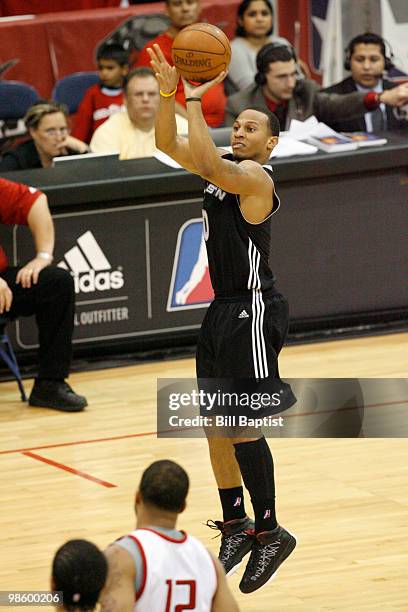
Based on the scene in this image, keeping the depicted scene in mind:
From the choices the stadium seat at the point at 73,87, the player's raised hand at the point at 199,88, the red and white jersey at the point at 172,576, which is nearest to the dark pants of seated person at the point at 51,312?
the player's raised hand at the point at 199,88

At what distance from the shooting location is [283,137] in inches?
399

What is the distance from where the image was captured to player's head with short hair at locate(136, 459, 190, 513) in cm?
366

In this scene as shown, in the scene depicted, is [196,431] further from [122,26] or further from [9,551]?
[122,26]

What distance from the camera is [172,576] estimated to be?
3.53 metres

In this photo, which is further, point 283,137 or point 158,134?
point 283,137

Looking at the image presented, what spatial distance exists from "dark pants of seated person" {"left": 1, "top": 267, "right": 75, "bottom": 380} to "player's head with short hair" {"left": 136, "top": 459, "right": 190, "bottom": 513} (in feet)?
16.5

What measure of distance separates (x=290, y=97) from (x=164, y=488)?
7.30 metres

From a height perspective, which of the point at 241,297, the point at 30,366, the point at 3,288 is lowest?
the point at 30,366

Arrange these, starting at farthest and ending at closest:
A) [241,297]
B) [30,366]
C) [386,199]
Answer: [386,199]
[30,366]
[241,297]

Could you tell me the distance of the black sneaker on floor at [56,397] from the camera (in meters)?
8.60

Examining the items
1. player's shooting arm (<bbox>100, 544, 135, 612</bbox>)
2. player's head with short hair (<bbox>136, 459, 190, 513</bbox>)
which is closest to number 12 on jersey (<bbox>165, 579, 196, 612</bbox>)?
player's shooting arm (<bbox>100, 544, 135, 612</bbox>)

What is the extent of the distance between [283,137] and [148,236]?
1412 mm

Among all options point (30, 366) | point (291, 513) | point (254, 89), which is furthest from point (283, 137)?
point (291, 513)

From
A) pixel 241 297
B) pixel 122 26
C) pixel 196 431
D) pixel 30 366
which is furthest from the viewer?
pixel 122 26
